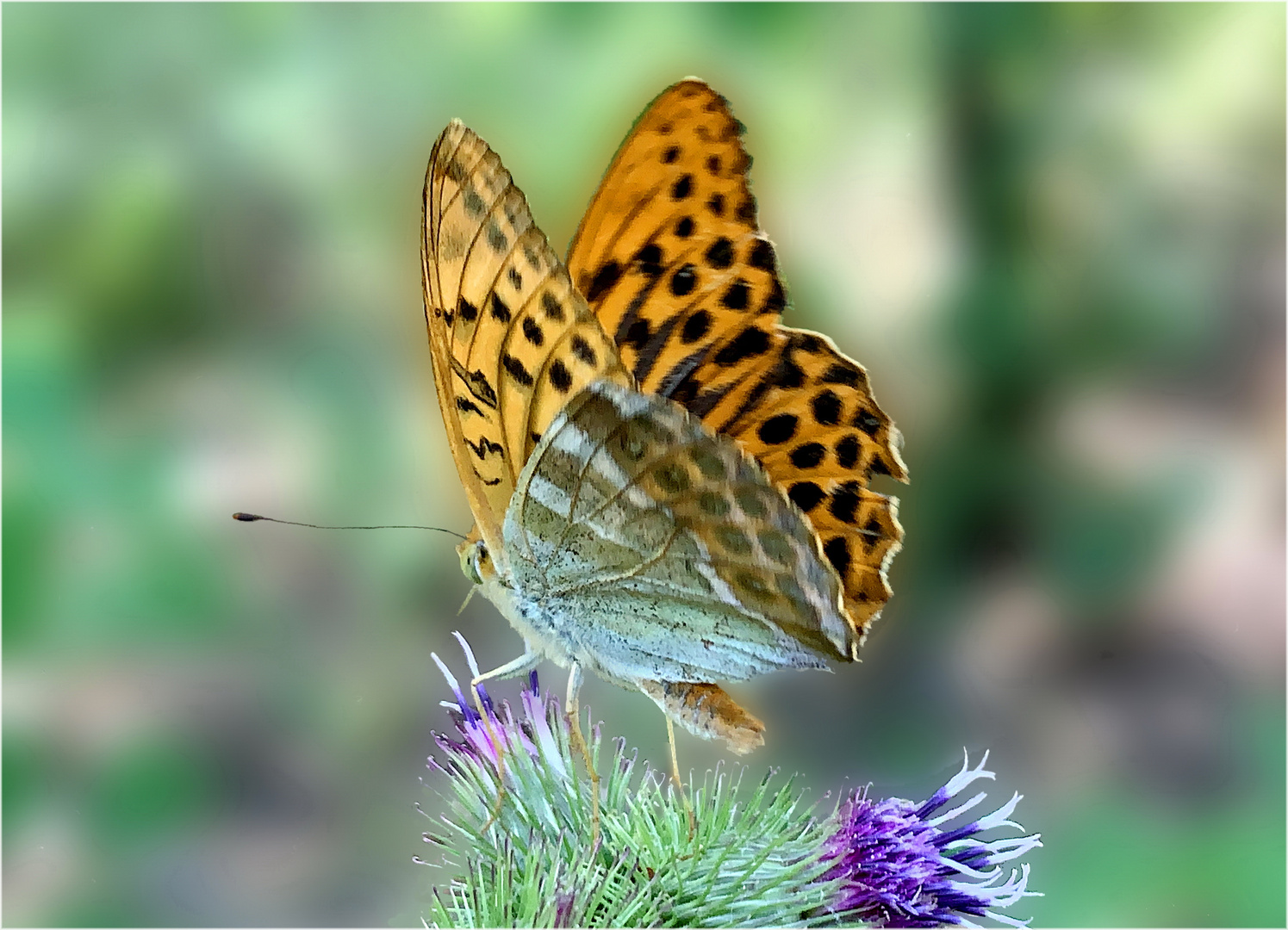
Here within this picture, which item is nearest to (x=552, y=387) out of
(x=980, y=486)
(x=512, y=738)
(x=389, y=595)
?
(x=512, y=738)

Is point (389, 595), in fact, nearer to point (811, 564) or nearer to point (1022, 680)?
point (811, 564)

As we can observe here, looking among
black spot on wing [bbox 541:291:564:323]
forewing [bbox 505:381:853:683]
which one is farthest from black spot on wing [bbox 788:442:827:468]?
black spot on wing [bbox 541:291:564:323]

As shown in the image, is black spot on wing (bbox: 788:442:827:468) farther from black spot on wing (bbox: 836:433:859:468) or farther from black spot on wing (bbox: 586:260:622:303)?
black spot on wing (bbox: 586:260:622:303)

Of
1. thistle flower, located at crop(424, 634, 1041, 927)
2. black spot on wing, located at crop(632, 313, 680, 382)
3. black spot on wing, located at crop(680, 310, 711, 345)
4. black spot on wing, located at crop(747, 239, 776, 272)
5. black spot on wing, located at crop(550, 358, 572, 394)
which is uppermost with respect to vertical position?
black spot on wing, located at crop(747, 239, 776, 272)

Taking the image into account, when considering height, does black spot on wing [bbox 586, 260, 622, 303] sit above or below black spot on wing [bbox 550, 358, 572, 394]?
above

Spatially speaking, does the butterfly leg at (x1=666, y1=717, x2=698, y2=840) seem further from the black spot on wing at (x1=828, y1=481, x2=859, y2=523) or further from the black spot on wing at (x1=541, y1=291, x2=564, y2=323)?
the black spot on wing at (x1=541, y1=291, x2=564, y2=323)

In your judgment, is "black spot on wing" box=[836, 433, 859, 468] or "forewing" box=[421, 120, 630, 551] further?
"black spot on wing" box=[836, 433, 859, 468]
